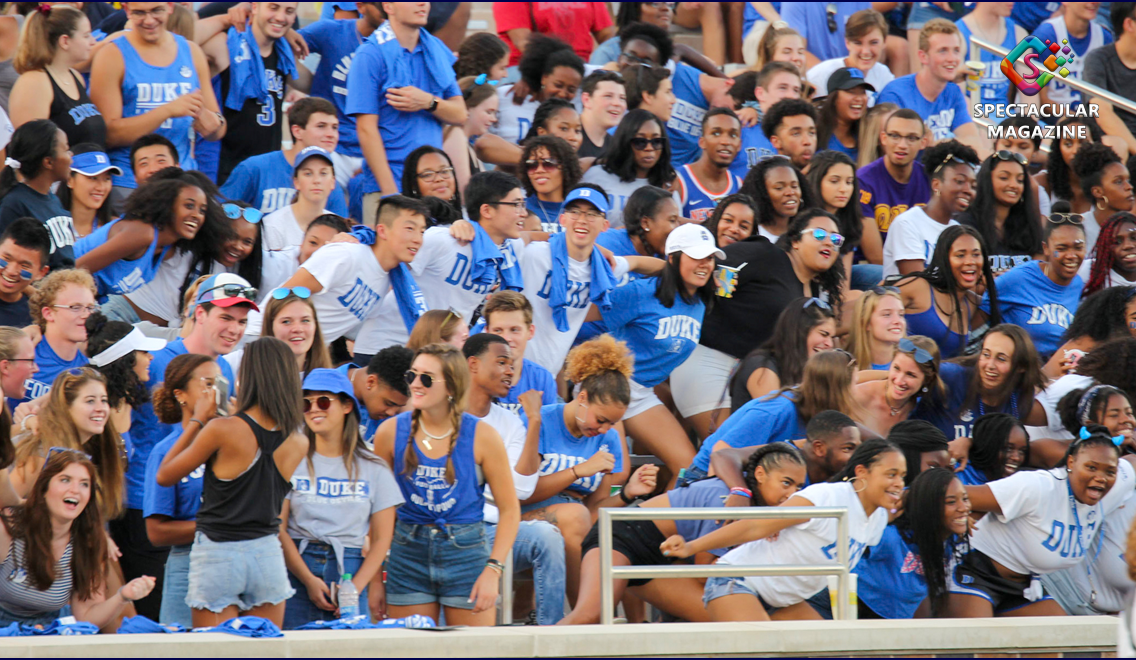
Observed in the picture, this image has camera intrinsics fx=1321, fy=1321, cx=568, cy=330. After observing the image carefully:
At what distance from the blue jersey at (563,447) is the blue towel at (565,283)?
92cm

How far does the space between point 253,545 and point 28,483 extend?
0.90 metres

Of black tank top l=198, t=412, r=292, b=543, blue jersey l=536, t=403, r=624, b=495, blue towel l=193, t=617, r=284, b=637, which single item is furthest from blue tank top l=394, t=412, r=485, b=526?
blue towel l=193, t=617, r=284, b=637

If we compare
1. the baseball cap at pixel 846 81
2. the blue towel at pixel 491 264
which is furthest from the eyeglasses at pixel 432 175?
the baseball cap at pixel 846 81

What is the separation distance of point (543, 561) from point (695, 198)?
11.2ft

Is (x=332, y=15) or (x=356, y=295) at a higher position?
(x=332, y=15)

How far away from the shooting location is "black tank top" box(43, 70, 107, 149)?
24.0 feet

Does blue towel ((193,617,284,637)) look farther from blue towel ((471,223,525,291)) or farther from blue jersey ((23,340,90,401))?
blue towel ((471,223,525,291))

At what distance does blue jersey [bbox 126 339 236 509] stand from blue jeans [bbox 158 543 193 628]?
488 mm

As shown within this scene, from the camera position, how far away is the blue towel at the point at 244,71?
8.39 meters

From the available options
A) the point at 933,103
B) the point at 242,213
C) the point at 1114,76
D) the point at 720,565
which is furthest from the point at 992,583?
the point at 1114,76

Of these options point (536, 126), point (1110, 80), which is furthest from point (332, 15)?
point (1110, 80)

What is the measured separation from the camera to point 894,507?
544 centimetres

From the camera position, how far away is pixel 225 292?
5.82m

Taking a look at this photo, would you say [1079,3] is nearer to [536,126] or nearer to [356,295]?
[536,126]
